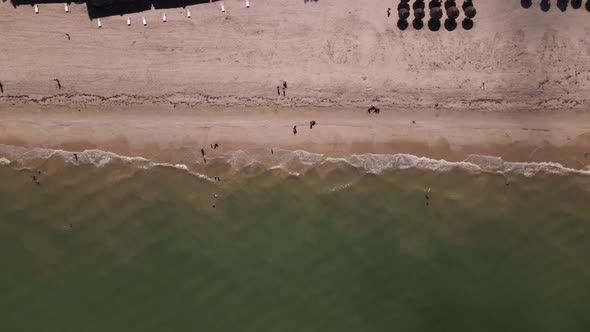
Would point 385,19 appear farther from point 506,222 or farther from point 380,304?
point 380,304

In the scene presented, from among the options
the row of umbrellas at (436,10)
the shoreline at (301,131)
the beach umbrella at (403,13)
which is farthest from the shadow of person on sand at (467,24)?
the shoreline at (301,131)

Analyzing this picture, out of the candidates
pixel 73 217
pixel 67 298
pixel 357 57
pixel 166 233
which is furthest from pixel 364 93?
pixel 67 298

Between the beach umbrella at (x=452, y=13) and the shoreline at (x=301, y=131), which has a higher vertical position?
the beach umbrella at (x=452, y=13)

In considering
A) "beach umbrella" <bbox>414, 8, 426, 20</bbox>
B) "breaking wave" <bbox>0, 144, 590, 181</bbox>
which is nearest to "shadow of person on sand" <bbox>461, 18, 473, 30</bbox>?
"beach umbrella" <bbox>414, 8, 426, 20</bbox>

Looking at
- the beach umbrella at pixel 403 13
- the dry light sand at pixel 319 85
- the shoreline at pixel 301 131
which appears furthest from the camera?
the shoreline at pixel 301 131

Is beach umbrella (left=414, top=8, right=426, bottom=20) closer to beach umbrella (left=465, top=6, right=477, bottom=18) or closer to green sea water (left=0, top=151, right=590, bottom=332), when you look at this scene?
beach umbrella (left=465, top=6, right=477, bottom=18)

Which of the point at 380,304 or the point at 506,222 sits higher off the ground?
the point at 506,222

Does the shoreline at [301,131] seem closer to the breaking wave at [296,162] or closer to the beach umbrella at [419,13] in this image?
the breaking wave at [296,162]
